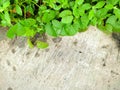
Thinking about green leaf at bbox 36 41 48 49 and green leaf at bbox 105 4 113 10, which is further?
green leaf at bbox 36 41 48 49

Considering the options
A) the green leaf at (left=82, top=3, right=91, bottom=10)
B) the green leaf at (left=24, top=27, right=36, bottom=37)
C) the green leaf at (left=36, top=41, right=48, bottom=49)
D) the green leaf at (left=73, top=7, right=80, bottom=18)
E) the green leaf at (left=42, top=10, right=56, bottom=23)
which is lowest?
the green leaf at (left=36, top=41, right=48, bottom=49)

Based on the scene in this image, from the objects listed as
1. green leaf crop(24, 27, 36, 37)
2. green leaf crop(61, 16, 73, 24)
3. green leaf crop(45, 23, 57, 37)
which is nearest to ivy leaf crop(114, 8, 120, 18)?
green leaf crop(61, 16, 73, 24)

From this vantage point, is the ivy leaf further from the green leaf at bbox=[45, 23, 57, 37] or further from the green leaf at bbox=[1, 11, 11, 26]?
the green leaf at bbox=[1, 11, 11, 26]

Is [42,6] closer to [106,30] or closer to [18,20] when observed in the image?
[18,20]

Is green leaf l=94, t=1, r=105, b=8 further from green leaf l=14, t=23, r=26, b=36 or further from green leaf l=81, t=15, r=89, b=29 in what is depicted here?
green leaf l=14, t=23, r=26, b=36

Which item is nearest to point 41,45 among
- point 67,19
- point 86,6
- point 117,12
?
point 67,19

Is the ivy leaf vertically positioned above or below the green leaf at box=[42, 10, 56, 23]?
above

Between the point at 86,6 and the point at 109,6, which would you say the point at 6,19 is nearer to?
the point at 86,6
